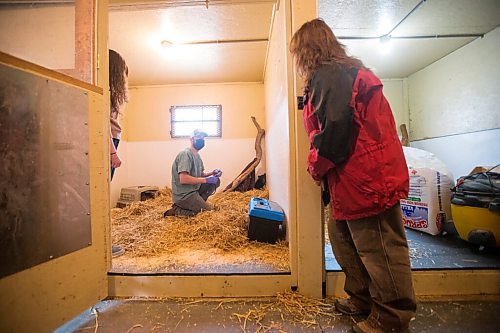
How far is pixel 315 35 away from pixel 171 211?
2.47 m

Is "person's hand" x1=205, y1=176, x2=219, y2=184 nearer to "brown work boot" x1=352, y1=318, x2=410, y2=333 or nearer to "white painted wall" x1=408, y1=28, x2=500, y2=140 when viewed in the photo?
"brown work boot" x1=352, y1=318, x2=410, y2=333

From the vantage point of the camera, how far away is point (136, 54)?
3201 mm

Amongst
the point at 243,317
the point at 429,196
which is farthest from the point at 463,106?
the point at 243,317

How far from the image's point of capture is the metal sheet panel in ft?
2.97

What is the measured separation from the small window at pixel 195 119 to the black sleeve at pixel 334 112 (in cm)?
376

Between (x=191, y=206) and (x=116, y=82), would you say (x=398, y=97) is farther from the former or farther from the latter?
(x=116, y=82)

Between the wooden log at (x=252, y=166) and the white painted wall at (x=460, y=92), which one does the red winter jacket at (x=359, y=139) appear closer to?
the white painted wall at (x=460, y=92)

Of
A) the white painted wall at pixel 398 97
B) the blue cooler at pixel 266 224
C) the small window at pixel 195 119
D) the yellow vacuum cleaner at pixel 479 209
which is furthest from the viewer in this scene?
the small window at pixel 195 119

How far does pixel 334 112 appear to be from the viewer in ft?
3.15

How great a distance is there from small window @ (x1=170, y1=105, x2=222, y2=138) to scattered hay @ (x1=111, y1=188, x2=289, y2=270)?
2.01m

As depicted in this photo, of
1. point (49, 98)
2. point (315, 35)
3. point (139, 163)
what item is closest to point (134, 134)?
point (139, 163)

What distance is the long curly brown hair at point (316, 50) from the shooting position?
106cm

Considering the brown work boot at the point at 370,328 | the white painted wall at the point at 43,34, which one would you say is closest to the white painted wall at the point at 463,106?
the brown work boot at the point at 370,328

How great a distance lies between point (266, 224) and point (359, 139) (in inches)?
46.2
